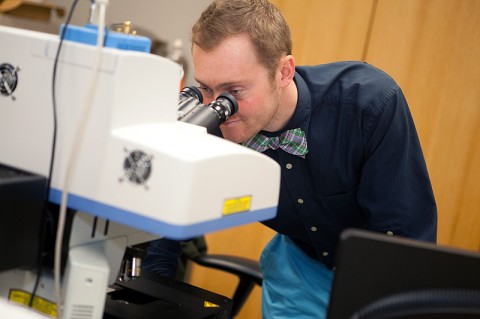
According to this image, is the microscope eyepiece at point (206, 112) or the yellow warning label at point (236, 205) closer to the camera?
the yellow warning label at point (236, 205)

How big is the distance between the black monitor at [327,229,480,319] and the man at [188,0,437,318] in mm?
806

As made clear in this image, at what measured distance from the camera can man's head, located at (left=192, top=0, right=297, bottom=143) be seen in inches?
60.4

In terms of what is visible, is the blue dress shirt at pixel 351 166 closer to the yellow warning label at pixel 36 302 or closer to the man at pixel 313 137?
the man at pixel 313 137

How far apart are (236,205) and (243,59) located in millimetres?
608

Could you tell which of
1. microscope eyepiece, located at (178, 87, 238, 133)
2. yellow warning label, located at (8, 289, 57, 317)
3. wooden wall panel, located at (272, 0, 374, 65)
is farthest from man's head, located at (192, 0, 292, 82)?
wooden wall panel, located at (272, 0, 374, 65)

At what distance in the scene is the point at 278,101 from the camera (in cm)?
168

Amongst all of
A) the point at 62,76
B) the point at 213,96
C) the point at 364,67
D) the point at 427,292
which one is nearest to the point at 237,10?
the point at 213,96

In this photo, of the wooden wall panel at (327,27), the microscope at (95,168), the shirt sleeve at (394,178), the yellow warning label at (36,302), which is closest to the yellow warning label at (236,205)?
the microscope at (95,168)

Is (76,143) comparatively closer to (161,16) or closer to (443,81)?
(443,81)

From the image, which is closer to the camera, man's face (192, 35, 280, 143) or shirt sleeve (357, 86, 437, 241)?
man's face (192, 35, 280, 143)

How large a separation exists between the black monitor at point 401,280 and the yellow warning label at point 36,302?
0.49 metres

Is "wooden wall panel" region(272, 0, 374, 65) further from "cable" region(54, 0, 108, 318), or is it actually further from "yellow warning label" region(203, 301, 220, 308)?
"cable" region(54, 0, 108, 318)

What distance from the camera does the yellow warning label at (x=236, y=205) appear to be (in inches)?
39.2

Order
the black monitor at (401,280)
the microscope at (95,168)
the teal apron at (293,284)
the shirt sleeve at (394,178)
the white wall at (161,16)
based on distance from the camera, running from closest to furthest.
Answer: the black monitor at (401,280) → the microscope at (95,168) → the shirt sleeve at (394,178) → the teal apron at (293,284) → the white wall at (161,16)
